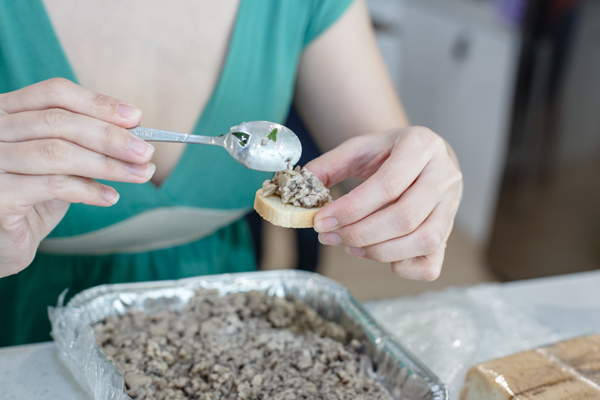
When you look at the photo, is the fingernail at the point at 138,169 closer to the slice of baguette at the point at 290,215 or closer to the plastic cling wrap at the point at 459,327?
the slice of baguette at the point at 290,215

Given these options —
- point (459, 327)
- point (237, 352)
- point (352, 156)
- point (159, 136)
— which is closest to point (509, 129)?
point (459, 327)

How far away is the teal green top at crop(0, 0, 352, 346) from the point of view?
1.04 metres

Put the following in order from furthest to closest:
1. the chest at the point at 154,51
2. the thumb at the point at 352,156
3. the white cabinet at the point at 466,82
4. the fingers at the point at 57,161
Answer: the white cabinet at the point at 466,82 < the chest at the point at 154,51 < the thumb at the point at 352,156 < the fingers at the point at 57,161

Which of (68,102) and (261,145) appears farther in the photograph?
(261,145)

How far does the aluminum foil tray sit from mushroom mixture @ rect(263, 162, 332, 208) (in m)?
0.26

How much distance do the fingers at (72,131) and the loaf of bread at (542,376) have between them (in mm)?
618

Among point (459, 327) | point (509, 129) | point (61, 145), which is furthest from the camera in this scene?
point (509, 129)

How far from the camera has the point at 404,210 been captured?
709 millimetres

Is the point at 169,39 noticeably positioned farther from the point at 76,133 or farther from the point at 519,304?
the point at 519,304

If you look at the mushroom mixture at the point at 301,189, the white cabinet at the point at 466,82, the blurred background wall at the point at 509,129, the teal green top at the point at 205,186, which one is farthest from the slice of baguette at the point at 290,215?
the white cabinet at the point at 466,82

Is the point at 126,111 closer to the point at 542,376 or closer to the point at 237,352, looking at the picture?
the point at 237,352

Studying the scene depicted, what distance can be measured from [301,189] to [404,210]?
0.60ft

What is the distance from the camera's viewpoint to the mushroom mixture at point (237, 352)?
0.73 meters

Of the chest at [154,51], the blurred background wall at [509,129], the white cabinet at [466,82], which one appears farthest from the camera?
the white cabinet at [466,82]
